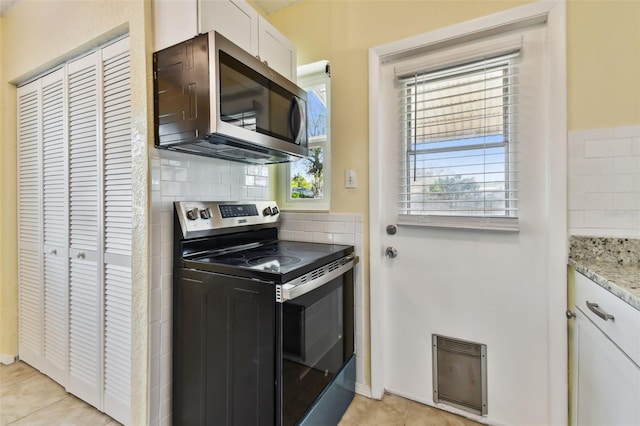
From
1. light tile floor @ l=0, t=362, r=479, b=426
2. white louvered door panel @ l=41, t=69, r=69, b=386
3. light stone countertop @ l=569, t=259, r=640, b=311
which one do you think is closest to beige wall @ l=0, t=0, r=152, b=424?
white louvered door panel @ l=41, t=69, r=69, b=386

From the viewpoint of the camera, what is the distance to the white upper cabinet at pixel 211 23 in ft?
4.00

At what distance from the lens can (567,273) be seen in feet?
4.37

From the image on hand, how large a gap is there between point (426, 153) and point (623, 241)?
922 mm

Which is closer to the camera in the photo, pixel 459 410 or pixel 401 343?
pixel 459 410

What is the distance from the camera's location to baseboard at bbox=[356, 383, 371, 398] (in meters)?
1.72

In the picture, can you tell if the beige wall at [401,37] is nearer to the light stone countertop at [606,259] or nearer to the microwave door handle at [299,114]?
the microwave door handle at [299,114]

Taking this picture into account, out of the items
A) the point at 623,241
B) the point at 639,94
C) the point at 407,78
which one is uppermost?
the point at 407,78

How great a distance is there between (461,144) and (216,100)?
4.10 feet

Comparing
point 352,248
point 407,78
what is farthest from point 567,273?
point 407,78

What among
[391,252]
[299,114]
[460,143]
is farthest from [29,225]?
[460,143]

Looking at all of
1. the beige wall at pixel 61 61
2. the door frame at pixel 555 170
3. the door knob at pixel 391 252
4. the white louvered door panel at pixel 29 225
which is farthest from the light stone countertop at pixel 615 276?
the white louvered door panel at pixel 29 225

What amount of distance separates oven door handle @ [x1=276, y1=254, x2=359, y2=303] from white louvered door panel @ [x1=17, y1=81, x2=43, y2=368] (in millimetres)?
2029

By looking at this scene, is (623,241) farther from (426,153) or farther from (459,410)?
(459,410)

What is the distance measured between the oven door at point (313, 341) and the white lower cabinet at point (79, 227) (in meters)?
0.93
